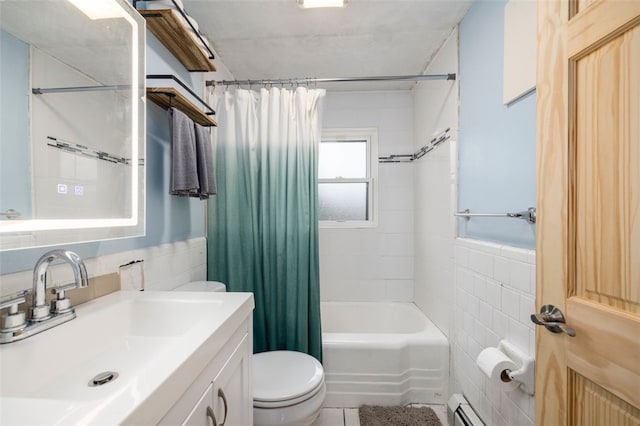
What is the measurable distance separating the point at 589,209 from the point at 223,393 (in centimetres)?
108

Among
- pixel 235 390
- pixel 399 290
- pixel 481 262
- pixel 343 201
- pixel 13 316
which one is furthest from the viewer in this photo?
pixel 343 201

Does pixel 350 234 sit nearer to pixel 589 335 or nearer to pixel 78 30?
pixel 589 335

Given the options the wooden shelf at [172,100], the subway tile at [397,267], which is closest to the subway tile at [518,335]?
the subway tile at [397,267]

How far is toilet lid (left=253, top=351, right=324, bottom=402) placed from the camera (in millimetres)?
1260

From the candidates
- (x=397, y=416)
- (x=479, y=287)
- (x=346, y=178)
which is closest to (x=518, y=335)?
(x=479, y=287)

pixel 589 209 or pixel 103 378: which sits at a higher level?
pixel 589 209

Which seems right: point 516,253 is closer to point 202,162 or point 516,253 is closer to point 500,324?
point 500,324

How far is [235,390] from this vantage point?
3.04 ft

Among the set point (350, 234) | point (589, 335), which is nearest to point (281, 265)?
point (350, 234)

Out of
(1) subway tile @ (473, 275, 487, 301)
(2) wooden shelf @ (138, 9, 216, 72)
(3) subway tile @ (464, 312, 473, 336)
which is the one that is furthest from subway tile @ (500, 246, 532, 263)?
(2) wooden shelf @ (138, 9, 216, 72)

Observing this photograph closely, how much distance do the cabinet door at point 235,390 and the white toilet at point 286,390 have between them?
0.18 metres

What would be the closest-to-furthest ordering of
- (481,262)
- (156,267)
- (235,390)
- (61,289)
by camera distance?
(61,289), (235,390), (156,267), (481,262)

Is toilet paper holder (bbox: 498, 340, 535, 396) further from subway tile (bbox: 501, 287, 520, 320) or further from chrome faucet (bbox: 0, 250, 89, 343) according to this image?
chrome faucet (bbox: 0, 250, 89, 343)

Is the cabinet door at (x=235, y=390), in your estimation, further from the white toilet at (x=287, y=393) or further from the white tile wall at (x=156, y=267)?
the white tile wall at (x=156, y=267)
